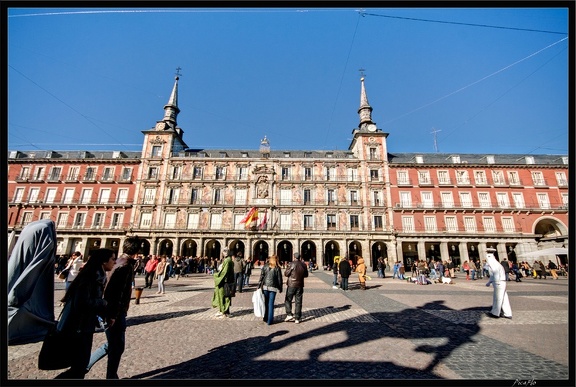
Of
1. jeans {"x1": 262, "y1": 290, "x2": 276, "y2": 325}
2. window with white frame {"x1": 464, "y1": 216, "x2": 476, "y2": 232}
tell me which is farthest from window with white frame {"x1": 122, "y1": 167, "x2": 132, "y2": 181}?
window with white frame {"x1": 464, "y1": 216, "x2": 476, "y2": 232}

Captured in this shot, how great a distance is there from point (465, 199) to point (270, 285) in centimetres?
3234

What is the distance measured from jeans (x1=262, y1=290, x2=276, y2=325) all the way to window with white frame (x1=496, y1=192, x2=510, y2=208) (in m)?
34.6

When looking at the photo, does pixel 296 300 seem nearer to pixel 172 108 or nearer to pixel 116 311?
pixel 116 311

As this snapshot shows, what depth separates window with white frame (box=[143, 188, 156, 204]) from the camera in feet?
102

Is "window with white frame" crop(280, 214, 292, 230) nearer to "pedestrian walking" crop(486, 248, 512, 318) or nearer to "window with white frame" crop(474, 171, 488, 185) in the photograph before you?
"window with white frame" crop(474, 171, 488, 185)

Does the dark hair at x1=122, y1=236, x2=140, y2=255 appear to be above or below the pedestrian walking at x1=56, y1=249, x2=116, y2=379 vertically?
above

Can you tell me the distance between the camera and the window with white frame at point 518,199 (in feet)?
97.5

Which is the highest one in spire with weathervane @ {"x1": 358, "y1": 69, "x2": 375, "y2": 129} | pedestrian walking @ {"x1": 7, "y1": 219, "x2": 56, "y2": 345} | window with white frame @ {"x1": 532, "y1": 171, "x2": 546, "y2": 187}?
spire with weathervane @ {"x1": 358, "y1": 69, "x2": 375, "y2": 129}

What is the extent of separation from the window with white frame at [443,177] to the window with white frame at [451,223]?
173 inches

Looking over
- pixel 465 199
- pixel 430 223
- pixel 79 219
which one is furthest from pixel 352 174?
pixel 79 219

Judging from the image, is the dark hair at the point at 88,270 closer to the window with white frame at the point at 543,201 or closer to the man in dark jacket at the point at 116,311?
the man in dark jacket at the point at 116,311

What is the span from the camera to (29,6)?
2.55 metres

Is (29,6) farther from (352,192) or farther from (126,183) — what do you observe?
(126,183)

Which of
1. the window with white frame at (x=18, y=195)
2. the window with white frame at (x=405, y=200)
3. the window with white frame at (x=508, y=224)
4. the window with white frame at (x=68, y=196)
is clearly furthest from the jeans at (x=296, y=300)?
the window with white frame at (x=18, y=195)
